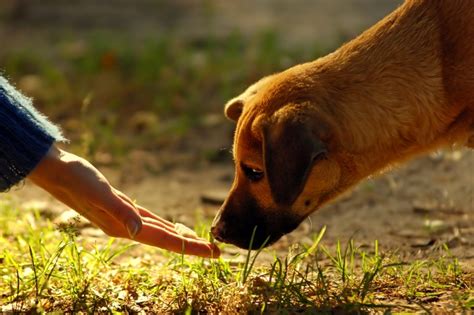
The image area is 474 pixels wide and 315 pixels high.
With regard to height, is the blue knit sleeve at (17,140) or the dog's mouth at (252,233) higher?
the blue knit sleeve at (17,140)

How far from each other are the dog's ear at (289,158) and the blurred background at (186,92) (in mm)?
1380

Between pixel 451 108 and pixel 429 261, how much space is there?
0.83m

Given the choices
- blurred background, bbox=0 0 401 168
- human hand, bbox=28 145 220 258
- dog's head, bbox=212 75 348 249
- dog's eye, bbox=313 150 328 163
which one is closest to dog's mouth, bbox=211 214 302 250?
dog's head, bbox=212 75 348 249

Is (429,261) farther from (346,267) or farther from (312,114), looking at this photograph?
(312,114)

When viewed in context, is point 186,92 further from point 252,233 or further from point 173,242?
point 173,242

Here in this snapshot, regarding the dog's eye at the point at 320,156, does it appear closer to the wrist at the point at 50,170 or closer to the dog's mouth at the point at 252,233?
the dog's mouth at the point at 252,233

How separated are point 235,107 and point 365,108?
864 mm

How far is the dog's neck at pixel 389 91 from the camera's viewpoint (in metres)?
4.06

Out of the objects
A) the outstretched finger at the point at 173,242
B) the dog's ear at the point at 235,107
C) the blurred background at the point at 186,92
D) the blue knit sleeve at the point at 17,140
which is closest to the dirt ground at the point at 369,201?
the blurred background at the point at 186,92

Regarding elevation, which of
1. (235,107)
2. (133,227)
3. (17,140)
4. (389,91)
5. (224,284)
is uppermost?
(235,107)

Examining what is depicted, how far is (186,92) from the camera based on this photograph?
8.04 meters

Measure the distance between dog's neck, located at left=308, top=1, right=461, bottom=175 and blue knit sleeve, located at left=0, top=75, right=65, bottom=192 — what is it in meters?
1.39

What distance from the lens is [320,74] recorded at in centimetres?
418

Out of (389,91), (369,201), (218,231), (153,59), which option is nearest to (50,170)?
(218,231)
